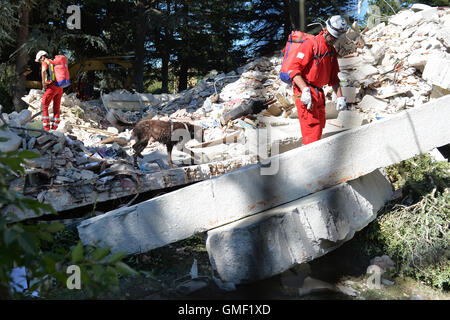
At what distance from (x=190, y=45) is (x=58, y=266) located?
55.2 ft

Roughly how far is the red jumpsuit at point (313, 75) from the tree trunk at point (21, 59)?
10.2 metres

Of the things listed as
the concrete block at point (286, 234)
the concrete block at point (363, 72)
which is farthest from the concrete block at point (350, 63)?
the concrete block at point (286, 234)

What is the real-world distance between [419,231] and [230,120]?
433cm

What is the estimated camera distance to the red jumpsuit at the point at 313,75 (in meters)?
4.26

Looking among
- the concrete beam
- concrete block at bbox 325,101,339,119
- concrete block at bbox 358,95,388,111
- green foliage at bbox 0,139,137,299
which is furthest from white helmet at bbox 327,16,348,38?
green foliage at bbox 0,139,137,299

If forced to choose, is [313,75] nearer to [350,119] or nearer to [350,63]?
[350,119]

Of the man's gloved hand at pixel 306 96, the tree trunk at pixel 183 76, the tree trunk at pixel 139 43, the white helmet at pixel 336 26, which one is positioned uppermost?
the white helmet at pixel 336 26

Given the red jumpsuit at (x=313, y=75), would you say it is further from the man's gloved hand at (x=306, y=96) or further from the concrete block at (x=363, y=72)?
the concrete block at (x=363, y=72)

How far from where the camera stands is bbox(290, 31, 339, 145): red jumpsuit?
4262 mm

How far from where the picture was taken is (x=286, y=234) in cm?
317

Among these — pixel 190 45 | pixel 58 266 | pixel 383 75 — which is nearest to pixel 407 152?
pixel 58 266

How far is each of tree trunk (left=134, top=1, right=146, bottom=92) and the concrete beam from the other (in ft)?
41.0

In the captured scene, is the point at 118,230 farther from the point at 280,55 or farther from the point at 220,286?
the point at 280,55
